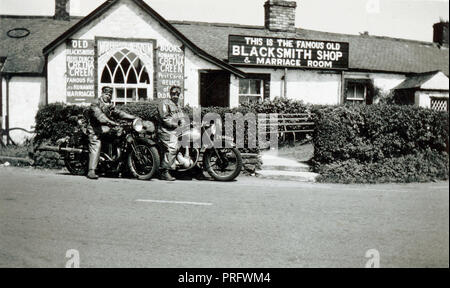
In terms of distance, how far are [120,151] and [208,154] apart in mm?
1740

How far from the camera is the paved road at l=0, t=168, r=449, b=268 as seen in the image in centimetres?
398

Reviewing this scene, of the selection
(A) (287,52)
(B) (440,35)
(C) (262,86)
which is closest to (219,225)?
(B) (440,35)

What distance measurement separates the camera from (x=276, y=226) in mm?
5055

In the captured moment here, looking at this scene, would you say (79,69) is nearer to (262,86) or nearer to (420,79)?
(262,86)

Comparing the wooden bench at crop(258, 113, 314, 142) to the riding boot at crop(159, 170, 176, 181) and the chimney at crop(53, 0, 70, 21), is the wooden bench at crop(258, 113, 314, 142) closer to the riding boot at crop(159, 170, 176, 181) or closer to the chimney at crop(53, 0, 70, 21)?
the riding boot at crop(159, 170, 176, 181)

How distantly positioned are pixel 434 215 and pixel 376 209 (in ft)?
3.52

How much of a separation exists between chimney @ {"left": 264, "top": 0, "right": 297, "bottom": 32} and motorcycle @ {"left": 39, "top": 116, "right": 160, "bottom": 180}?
11221 mm

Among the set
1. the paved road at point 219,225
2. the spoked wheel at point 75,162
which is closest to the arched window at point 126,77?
the spoked wheel at point 75,162

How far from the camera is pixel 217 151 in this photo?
334 inches

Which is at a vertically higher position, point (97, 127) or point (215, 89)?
point (215, 89)

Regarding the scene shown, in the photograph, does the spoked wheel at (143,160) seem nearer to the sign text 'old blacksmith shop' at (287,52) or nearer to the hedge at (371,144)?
the hedge at (371,144)

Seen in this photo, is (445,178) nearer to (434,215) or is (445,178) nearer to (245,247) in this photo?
(434,215)

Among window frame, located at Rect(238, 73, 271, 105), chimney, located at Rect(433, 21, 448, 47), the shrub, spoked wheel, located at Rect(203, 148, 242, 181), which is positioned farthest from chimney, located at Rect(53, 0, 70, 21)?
chimney, located at Rect(433, 21, 448, 47)

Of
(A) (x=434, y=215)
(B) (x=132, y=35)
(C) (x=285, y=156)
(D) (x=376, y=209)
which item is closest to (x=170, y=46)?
(B) (x=132, y=35)
